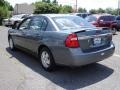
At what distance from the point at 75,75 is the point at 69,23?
4.88 ft

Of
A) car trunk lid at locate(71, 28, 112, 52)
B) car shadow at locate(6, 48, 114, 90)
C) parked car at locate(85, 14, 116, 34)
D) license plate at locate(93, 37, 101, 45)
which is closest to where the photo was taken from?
car shadow at locate(6, 48, 114, 90)

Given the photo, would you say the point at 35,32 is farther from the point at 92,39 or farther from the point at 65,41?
the point at 92,39

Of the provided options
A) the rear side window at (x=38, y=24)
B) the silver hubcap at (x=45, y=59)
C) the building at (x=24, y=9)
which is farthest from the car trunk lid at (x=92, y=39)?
the building at (x=24, y=9)

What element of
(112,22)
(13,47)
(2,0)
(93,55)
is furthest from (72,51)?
(2,0)

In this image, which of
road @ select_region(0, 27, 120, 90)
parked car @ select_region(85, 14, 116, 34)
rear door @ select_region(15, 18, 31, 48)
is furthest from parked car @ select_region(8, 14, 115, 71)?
parked car @ select_region(85, 14, 116, 34)

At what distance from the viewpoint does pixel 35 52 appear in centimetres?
712

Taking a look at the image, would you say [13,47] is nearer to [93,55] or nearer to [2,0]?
[93,55]

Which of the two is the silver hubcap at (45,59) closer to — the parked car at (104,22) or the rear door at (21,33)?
the rear door at (21,33)

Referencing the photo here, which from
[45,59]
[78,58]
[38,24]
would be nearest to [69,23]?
[38,24]

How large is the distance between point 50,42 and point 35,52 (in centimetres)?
110

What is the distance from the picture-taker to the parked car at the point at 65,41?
18.6 feet

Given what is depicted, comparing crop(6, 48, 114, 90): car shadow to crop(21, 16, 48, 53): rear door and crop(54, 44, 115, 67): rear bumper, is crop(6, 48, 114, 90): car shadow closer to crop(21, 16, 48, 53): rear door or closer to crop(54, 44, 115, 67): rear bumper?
crop(54, 44, 115, 67): rear bumper

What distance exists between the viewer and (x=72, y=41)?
5637mm

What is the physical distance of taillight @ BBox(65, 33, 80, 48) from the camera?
5.64 meters
